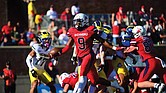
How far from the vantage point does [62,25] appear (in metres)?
28.2

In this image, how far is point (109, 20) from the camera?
29125mm

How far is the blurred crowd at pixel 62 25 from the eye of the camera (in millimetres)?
25875

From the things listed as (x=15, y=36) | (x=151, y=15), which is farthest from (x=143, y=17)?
(x=15, y=36)

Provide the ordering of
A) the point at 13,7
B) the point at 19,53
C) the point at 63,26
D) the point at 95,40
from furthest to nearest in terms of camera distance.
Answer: the point at 13,7 → the point at 63,26 → the point at 19,53 → the point at 95,40

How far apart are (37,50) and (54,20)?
11.4 meters

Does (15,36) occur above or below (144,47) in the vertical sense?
below

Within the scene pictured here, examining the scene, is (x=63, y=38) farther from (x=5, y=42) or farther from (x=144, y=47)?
(x=144, y=47)

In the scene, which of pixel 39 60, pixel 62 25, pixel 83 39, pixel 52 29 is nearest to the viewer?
pixel 83 39

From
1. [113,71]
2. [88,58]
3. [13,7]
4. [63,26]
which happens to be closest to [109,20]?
[63,26]

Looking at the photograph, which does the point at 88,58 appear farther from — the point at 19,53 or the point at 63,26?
the point at 63,26

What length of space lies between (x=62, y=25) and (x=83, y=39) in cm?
1284

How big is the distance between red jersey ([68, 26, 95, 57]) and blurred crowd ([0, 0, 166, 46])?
952cm

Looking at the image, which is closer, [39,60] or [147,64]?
[147,64]

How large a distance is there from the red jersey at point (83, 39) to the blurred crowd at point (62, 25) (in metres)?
9.52
